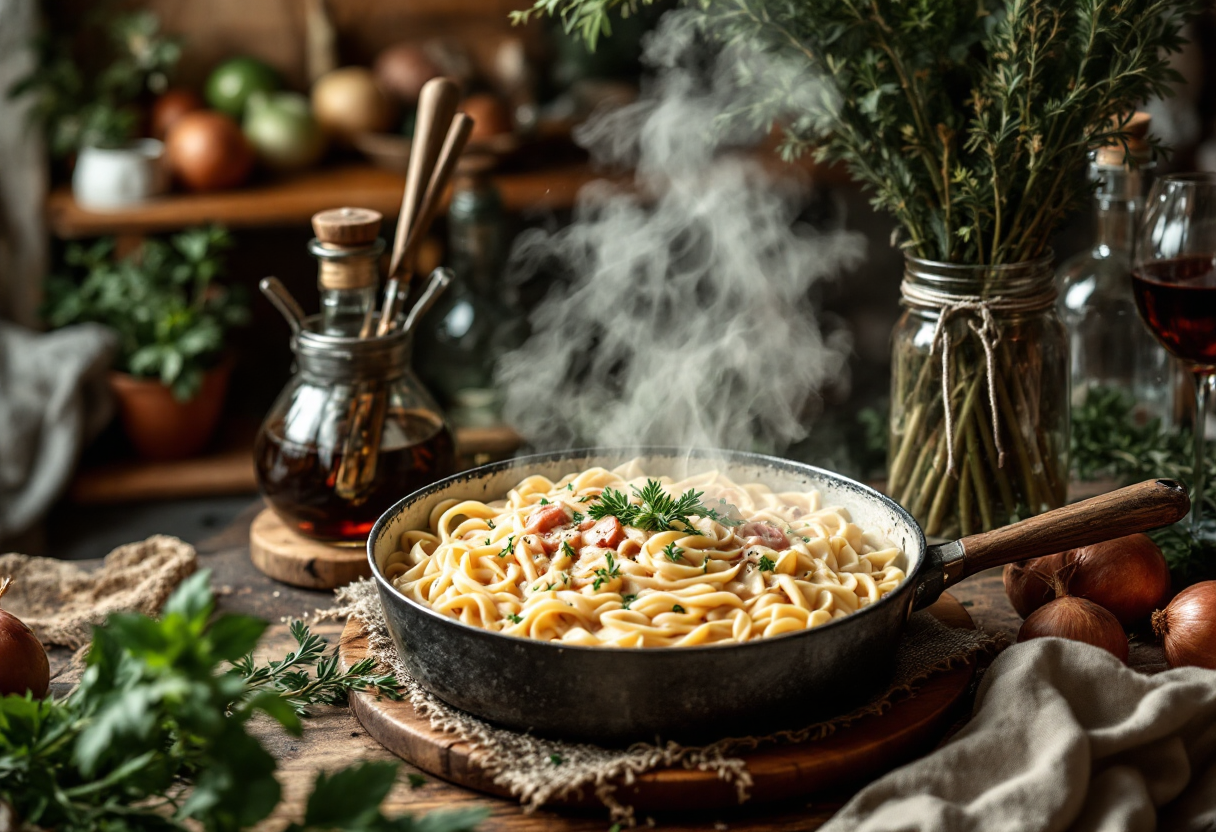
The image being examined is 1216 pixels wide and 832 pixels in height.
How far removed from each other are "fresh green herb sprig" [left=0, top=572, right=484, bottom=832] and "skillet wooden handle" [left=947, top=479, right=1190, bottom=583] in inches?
Result: 29.2

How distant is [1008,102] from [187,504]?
2913 millimetres

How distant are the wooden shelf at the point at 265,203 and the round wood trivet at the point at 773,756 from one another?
2.38 metres

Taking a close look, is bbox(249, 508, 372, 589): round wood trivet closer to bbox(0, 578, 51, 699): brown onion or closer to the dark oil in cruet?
the dark oil in cruet

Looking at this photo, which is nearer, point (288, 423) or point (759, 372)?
point (288, 423)

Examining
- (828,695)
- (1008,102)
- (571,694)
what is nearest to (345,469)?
(571,694)

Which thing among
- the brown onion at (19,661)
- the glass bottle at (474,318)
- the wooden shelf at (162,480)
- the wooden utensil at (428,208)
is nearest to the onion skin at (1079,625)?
the wooden utensil at (428,208)

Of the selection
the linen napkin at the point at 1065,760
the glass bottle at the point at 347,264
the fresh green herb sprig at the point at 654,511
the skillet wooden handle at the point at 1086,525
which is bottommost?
the linen napkin at the point at 1065,760

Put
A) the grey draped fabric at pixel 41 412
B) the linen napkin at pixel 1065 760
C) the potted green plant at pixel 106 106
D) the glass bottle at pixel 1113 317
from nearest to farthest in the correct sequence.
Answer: the linen napkin at pixel 1065 760, the glass bottle at pixel 1113 317, the grey draped fabric at pixel 41 412, the potted green plant at pixel 106 106

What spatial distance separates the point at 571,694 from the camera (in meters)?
1.27

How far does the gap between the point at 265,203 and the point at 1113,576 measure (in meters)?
2.74

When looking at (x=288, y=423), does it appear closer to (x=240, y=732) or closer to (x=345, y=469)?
(x=345, y=469)

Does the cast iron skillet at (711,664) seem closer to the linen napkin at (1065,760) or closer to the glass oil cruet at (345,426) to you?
the linen napkin at (1065,760)

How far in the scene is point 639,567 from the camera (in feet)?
4.97

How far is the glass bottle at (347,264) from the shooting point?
6.16 ft
